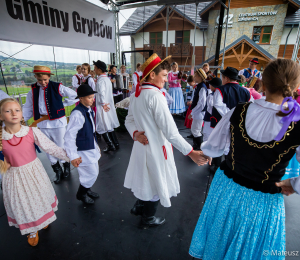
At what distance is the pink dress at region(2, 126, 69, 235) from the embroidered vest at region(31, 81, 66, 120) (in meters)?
0.99

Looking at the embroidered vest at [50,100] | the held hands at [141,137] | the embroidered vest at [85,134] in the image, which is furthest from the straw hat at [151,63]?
the embroidered vest at [50,100]

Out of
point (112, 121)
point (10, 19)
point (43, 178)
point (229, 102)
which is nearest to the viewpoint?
point (43, 178)

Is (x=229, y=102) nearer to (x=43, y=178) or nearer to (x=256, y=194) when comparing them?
(x=256, y=194)

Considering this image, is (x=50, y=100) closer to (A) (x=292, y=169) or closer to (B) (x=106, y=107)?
(B) (x=106, y=107)

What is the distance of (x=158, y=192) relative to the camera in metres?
1.67

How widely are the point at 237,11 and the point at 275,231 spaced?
14255 millimetres

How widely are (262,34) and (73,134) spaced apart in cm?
1431

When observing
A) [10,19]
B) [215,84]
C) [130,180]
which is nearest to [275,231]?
[130,180]

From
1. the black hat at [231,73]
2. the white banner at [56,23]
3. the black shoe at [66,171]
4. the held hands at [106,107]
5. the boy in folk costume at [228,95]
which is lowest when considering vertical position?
the black shoe at [66,171]

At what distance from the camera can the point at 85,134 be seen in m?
2.09

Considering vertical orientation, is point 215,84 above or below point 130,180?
above

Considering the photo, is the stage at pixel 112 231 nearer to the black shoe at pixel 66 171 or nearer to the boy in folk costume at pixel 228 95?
the black shoe at pixel 66 171

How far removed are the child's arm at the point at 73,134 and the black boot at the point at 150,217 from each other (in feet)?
2.93

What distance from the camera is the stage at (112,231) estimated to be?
5.63ft
